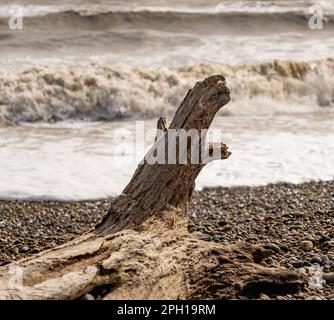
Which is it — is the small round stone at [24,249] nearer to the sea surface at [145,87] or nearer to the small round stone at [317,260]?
the sea surface at [145,87]

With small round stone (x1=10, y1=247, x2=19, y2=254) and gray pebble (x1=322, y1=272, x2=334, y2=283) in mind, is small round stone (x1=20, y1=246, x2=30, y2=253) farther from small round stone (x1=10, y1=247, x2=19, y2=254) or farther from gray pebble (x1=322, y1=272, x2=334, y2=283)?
gray pebble (x1=322, y1=272, x2=334, y2=283)

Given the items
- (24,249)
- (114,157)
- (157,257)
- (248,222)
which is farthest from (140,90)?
(157,257)

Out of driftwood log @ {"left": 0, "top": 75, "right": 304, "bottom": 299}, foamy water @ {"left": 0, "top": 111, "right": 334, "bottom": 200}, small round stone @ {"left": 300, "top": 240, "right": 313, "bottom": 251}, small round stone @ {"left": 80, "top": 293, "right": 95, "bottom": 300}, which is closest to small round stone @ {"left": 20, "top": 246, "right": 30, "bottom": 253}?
driftwood log @ {"left": 0, "top": 75, "right": 304, "bottom": 299}

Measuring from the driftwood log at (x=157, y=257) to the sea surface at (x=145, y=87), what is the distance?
260 centimetres

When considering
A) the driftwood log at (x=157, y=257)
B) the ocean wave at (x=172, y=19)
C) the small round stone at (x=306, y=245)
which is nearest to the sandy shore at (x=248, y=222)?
the small round stone at (x=306, y=245)

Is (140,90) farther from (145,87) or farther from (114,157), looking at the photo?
(114,157)

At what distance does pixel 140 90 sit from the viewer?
11906 mm

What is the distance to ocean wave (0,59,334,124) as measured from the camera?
36.5ft

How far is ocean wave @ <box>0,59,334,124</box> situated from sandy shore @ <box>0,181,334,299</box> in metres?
4.34

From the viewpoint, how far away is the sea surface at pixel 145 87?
301 inches

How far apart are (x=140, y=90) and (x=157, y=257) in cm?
828

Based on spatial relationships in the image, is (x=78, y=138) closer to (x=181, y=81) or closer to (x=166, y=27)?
(x=181, y=81)

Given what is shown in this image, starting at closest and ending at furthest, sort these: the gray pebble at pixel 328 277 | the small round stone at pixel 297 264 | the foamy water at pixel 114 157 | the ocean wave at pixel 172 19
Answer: the gray pebble at pixel 328 277 → the small round stone at pixel 297 264 → the foamy water at pixel 114 157 → the ocean wave at pixel 172 19
